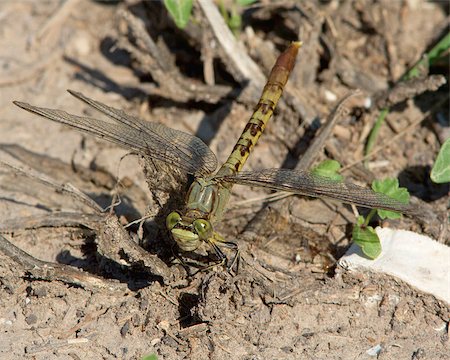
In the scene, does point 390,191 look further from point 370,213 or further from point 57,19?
point 57,19

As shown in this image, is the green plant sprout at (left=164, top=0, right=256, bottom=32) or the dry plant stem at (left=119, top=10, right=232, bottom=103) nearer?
the green plant sprout at (left=164, top=0, right=256, bottom=32)

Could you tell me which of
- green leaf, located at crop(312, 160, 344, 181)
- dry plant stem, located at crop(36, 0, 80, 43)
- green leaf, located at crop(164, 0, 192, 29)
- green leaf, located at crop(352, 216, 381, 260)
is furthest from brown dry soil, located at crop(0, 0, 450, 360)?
green leaf, located at crop(164, 0, 192, 29)

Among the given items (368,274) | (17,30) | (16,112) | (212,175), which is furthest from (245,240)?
(17,30)

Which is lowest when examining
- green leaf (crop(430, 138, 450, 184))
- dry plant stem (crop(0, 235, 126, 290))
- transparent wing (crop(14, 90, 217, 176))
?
dry plant stem (crop(0, 235, 126, 290))

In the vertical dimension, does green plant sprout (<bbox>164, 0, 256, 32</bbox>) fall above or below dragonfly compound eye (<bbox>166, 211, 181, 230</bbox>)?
above

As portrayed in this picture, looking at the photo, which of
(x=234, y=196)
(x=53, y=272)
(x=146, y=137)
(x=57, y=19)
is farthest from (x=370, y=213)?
(x=57, y=19)

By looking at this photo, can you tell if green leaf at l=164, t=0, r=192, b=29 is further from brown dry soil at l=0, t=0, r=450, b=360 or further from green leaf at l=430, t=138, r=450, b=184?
green leaf at l=430, t=138, r=450, b=184

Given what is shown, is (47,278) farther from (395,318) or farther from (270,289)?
(395,318)

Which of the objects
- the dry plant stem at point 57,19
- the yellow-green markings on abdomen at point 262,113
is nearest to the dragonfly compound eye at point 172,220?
the yellow-green markings on abdomen at point 262,113

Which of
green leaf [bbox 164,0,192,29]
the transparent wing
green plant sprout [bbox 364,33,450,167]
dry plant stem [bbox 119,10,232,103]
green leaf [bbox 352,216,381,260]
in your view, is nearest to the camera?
green leaf [bbox 352,216,381,260]
